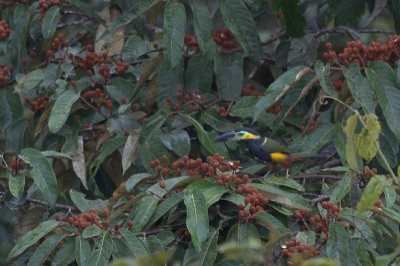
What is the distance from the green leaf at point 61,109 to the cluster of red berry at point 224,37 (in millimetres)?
925

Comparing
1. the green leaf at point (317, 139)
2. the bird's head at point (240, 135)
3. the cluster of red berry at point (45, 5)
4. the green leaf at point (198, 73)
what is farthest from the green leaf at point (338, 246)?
the cluster of red berry at point (45, 5)

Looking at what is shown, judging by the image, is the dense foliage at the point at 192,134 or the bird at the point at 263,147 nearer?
the dense foliage at the point at 192,134

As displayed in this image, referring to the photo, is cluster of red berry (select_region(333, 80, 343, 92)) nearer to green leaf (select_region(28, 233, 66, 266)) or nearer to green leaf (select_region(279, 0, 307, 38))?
green leaf (select_region(279, 0, 307, 38))

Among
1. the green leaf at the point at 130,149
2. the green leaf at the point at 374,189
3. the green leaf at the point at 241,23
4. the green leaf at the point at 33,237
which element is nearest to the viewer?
the green leaf at the point at 374,189

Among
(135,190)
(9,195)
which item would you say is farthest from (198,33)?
(9,195)

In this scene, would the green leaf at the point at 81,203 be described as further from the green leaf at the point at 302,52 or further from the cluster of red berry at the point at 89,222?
the green leaf at the point at 302,52

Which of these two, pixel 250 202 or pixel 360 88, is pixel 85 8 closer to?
pixel 360 88

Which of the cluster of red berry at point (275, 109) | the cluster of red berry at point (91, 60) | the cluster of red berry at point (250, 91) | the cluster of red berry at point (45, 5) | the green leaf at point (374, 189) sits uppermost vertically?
the green leaf at point (374, 189)

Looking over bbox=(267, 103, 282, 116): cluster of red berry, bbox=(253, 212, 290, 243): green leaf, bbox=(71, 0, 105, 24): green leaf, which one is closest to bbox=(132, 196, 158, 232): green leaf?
bbox=(253, 212, 290, 243): green leaf

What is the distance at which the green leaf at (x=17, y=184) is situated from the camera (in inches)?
130

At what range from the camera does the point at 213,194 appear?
2938 millimetres

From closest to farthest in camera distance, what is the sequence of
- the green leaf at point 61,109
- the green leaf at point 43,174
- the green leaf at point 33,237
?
the green leaf at point 33,237 → the green leaf at point 43,174 → the green leaf at point 61,109

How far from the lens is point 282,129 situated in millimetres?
3908

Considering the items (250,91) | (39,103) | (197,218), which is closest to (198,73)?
(250,91)
